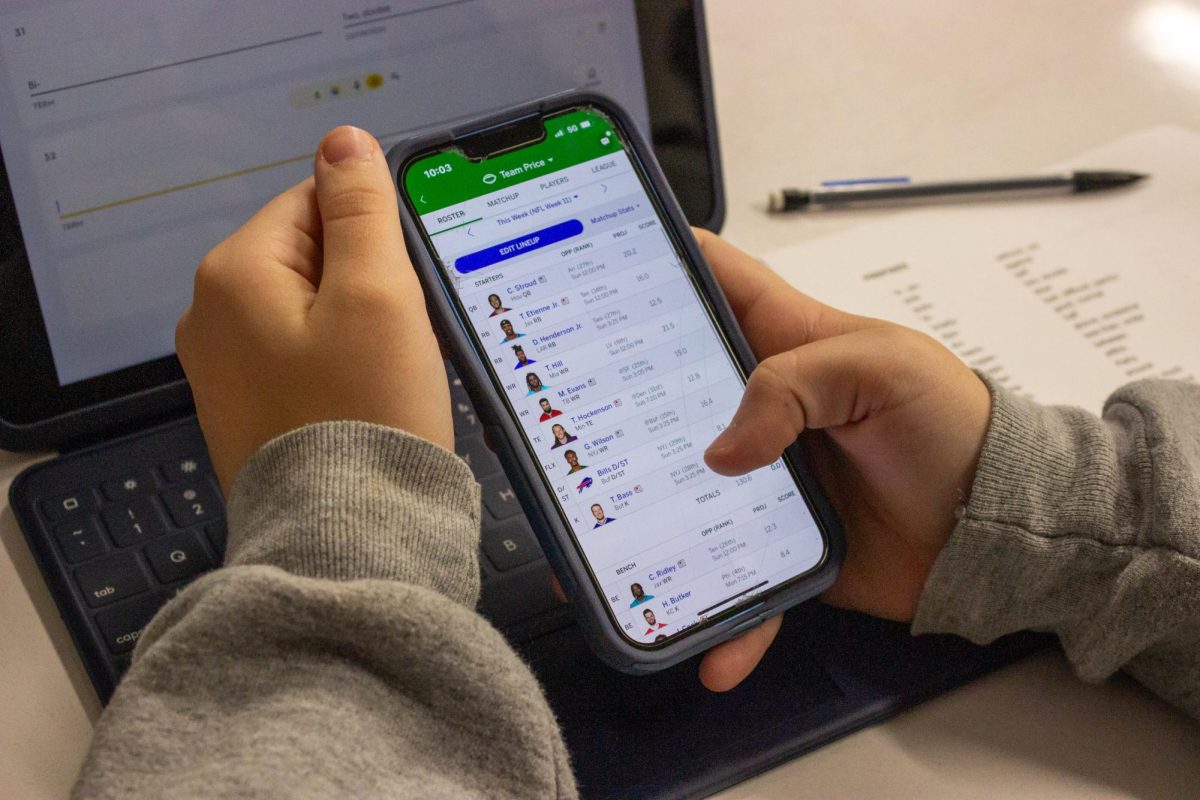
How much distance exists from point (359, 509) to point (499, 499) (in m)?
0.16

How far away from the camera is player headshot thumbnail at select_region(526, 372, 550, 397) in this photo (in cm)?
42

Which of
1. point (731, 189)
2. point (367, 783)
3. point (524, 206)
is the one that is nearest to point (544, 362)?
point (524, 206)

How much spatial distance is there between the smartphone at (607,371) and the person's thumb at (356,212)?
0.08 feet

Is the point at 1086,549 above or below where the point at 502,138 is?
below

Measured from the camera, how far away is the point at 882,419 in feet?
1.39

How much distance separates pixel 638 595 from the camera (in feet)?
1.35

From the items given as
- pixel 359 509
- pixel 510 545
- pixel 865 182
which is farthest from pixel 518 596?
pixel 865 182

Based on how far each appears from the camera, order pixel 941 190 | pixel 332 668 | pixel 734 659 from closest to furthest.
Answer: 1. pixel 332 668
2. pixel 734 659
3. pixel 941 190

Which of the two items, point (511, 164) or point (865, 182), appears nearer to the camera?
point (511, 164)

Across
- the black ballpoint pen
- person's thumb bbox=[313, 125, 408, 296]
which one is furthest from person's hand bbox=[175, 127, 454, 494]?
the black ballpoint pen

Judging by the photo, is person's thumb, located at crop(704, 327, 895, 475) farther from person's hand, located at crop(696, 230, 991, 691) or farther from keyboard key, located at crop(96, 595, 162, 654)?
keyboard key, located at crop(96, 595, 162, 654)

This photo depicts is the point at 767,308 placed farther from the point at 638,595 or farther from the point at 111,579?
the point at 111,579

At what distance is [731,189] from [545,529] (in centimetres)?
36

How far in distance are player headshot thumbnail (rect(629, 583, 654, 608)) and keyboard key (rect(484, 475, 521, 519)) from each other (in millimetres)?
87
